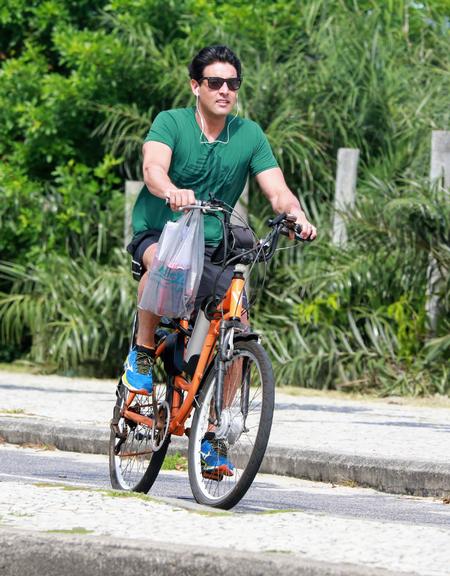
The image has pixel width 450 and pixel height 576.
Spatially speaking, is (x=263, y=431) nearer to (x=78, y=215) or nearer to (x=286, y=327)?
(x=286, y=327)

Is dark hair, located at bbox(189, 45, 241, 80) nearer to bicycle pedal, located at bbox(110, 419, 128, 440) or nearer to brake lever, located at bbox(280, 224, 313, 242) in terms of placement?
brake lever, located at bbox(280, 224, 313, 242)

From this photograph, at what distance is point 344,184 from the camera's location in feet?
48.9

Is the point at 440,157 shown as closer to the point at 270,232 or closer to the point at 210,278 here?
the point at 210,278

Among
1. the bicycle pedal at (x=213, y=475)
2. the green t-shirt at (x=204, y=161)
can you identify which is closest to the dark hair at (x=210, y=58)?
the green t-shirt at (x=204, y=161)

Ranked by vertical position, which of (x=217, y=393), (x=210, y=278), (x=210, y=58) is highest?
(x=210, y=58)

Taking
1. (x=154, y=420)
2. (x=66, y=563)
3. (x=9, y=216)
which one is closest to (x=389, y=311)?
(x=9, y=216)

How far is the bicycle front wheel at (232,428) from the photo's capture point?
581 centimetres

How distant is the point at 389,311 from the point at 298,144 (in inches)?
92.6

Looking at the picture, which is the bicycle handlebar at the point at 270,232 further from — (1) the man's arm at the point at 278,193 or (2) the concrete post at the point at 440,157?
(2) the concrete post at the point at 440,157

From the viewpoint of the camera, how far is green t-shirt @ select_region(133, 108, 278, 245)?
6504 millimetres

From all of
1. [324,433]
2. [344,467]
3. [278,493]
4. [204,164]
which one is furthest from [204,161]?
[324,433]

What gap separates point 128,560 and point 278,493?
2.88 metres

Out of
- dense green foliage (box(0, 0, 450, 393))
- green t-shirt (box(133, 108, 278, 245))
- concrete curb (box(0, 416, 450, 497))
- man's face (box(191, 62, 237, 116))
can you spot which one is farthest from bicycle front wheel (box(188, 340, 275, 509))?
dense green foliage (box(0, 0, 450, 393))

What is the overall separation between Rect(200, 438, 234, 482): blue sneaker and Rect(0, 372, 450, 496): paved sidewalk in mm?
1918
